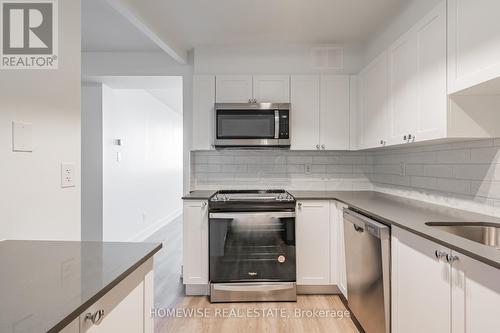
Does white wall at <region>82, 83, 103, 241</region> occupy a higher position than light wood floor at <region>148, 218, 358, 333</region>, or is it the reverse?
white wall at <region>82, 83, 103, 241</region>

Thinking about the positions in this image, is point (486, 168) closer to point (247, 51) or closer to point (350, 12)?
point (350, 12)

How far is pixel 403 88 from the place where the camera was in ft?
6.85

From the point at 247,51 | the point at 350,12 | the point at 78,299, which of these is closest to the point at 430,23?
the point at 350,12

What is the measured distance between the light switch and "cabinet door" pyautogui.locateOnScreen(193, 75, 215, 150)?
184cm

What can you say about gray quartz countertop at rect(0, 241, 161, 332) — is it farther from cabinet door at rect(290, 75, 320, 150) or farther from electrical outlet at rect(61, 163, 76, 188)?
A: cabinet door at rect(290, 75, 320, 150)

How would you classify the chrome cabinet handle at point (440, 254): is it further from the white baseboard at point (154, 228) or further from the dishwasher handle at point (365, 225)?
the white baseboard at point (154, 228)

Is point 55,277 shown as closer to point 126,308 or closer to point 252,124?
point 126,308

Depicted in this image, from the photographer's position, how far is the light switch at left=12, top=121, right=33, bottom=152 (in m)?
1.18

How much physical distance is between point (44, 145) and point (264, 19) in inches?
75.7

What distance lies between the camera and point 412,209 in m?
2.05

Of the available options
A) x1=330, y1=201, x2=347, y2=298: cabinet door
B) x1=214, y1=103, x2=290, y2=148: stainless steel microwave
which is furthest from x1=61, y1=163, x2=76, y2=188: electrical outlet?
x1=330, y1=201, x2=347, y2=298: cabinet door

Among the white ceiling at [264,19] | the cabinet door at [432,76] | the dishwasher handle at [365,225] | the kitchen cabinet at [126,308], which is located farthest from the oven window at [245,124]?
the kitchen cabinet at [126,308]

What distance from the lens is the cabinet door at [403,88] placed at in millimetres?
1956

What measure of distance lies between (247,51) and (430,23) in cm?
170
